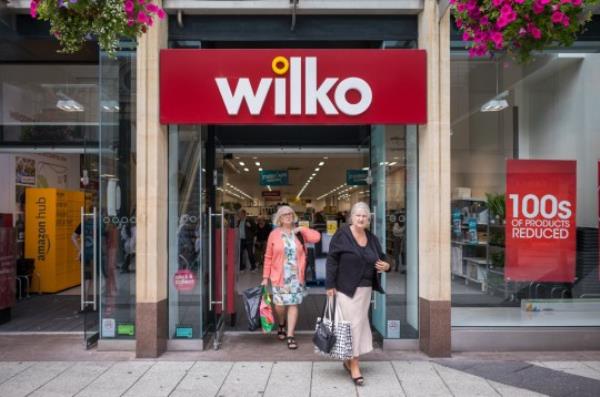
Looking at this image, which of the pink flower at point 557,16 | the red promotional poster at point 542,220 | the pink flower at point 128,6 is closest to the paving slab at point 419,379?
the red promotional poster at point 542,220

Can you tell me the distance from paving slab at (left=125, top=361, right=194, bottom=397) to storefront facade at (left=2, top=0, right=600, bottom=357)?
41cm

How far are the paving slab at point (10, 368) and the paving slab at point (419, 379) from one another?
13.0 ft

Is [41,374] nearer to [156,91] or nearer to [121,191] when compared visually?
[121,191]

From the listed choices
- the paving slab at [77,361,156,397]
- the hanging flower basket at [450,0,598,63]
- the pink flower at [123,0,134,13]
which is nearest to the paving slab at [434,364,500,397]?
the hanging flower basket at [450,0,598,63]

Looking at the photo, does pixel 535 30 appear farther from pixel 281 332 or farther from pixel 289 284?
pixel 281 332

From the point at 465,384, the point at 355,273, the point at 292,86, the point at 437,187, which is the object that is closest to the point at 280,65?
the point at 292,86

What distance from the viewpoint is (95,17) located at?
14.4ft

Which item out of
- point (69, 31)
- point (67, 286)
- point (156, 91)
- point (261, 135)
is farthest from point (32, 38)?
point (67, 286)

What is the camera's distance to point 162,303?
6.38 m

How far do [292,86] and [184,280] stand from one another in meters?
2.66

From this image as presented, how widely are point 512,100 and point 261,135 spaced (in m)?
3.91

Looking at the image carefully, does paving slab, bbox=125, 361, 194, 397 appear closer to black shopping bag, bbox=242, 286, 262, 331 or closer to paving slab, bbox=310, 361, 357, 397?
black shopping bag, bbox=242, 286, 262, 331

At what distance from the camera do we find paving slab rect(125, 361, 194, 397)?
16.8ft

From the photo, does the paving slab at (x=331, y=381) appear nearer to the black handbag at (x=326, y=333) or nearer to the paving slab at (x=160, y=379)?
the black handbag at (x=326, y=333)
